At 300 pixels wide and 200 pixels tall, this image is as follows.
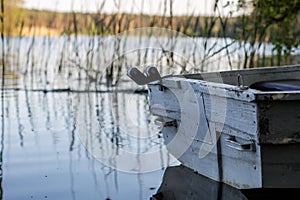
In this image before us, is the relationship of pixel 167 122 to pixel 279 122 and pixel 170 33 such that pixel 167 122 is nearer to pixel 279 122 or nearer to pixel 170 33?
pixel 279 122

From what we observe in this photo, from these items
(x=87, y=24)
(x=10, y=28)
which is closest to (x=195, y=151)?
(x=87, y=24)

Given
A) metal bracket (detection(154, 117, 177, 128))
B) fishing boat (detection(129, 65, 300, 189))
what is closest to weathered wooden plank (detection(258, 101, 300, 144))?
fishing boat (detection(129, 65, 300, 189))

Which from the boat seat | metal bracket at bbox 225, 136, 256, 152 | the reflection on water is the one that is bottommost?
the reflection on water

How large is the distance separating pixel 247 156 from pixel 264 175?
0.53 ft

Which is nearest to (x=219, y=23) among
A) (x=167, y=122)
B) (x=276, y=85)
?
(x=276, y=85)

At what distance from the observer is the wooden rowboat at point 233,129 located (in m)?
2.74

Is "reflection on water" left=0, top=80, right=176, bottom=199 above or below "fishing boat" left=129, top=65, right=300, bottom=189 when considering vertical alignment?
below

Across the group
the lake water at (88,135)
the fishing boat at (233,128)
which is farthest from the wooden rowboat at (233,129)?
the lake water at (88,135)

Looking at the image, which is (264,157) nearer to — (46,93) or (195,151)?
(195,151)

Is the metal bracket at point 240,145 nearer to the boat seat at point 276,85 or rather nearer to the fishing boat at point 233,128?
the fishing boat at point 233,128

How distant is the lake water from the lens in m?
3.57

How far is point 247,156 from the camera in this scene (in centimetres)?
298

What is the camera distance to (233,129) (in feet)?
9.91

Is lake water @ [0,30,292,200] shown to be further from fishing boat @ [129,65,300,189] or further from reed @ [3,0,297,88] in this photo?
fishing boat @ [129,65,300,189]
